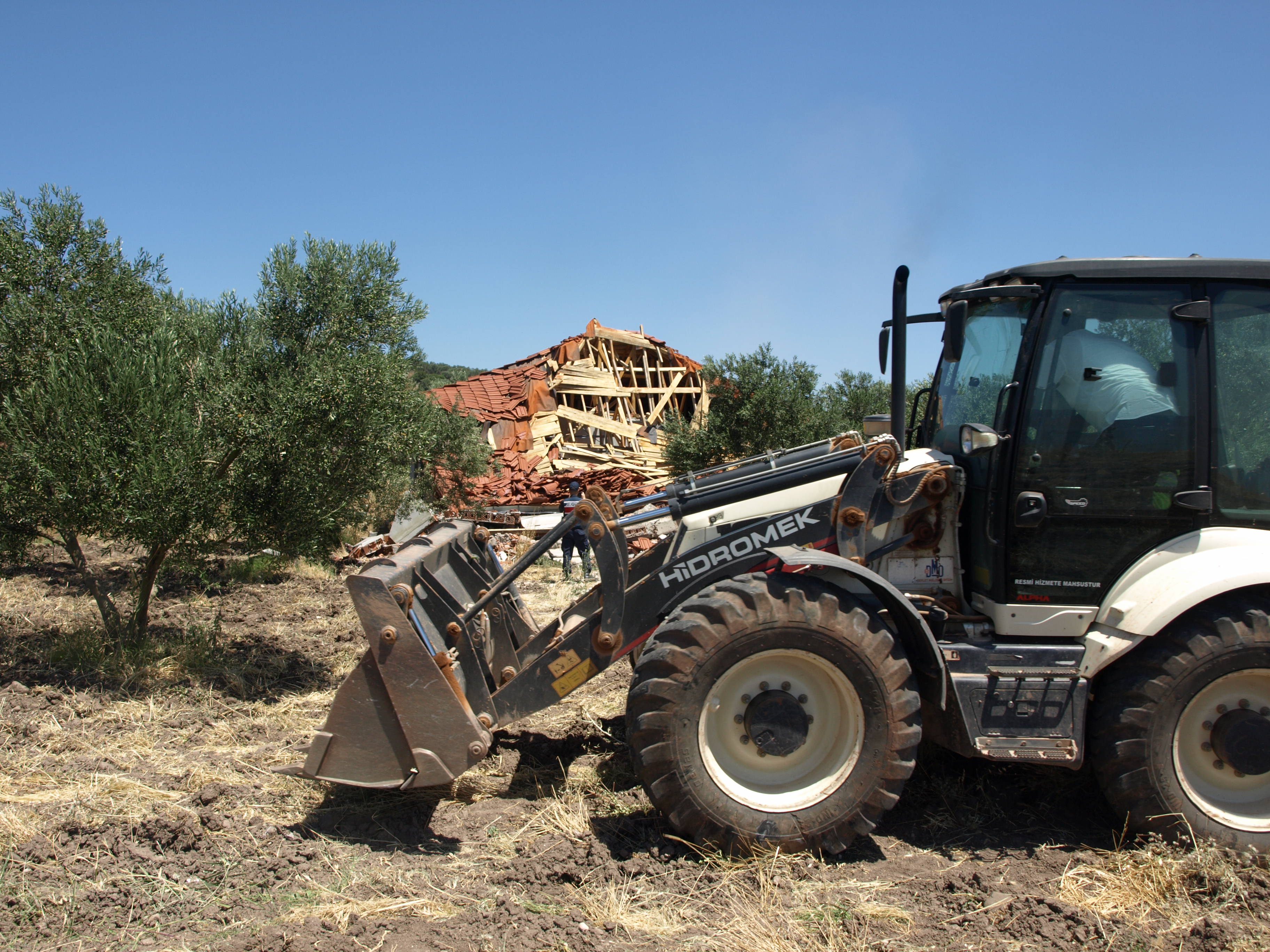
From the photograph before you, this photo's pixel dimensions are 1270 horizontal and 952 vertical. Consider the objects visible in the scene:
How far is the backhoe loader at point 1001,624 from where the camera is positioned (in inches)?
155

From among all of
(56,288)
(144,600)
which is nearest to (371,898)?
(144,600)

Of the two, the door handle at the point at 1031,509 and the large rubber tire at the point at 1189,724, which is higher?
the door handle at the point at 1031,509

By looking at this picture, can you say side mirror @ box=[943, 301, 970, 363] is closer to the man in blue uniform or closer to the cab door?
the cab door

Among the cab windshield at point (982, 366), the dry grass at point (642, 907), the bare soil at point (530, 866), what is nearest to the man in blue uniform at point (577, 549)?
the bare soil at point (530, 866)

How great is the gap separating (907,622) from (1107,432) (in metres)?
1.41

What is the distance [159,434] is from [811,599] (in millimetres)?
5341

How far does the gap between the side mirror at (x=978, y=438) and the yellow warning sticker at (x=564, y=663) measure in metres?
2.35

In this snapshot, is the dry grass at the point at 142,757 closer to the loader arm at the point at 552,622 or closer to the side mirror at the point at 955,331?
the loader arm at the point at 552,622

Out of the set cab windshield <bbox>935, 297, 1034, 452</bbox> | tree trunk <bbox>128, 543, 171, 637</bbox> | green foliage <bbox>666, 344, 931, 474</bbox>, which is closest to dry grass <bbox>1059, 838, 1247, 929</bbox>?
cab windshield <bbox>935, 297, 1034, 452</bbox>

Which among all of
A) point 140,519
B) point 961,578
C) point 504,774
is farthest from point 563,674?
point 140,519

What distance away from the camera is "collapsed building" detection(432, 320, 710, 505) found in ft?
72.7

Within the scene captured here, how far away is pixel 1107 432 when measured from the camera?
416 centimetres

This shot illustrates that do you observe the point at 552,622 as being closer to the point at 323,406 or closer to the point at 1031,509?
the point at 1031,509

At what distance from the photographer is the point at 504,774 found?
5016mm
